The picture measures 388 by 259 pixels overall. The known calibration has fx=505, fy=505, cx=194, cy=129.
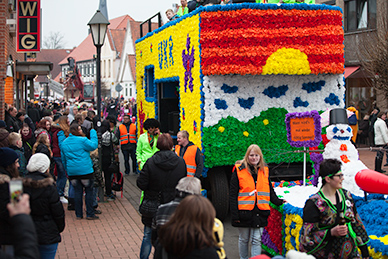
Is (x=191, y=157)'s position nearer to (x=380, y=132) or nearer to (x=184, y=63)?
(x=184, y=63)

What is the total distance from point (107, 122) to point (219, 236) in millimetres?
8645

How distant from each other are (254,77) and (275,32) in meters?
0.87

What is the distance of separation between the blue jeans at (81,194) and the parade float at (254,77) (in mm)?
2090

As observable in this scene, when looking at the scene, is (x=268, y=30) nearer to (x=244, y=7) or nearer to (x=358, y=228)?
(x=244, y=7)

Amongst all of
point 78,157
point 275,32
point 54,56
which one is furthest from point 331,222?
point 54,56

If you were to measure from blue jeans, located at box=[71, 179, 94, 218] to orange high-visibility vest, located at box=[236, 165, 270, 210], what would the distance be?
3900 mm

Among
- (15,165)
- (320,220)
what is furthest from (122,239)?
(320,220)

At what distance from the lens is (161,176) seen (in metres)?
6.07

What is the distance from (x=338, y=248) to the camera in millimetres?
4746

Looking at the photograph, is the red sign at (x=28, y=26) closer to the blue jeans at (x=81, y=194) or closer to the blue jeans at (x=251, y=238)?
the blue jeans at (x=81, y=194)

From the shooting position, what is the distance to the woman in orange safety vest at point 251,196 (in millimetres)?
6043

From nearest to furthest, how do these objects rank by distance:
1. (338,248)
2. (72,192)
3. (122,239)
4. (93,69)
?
(338,248)
(122,239)
(72,192)
(93,69)

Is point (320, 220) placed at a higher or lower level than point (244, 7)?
lower

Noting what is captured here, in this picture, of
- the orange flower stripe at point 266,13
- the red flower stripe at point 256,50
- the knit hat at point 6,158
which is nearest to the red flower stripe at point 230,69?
the red flower stripe at point 256,50
